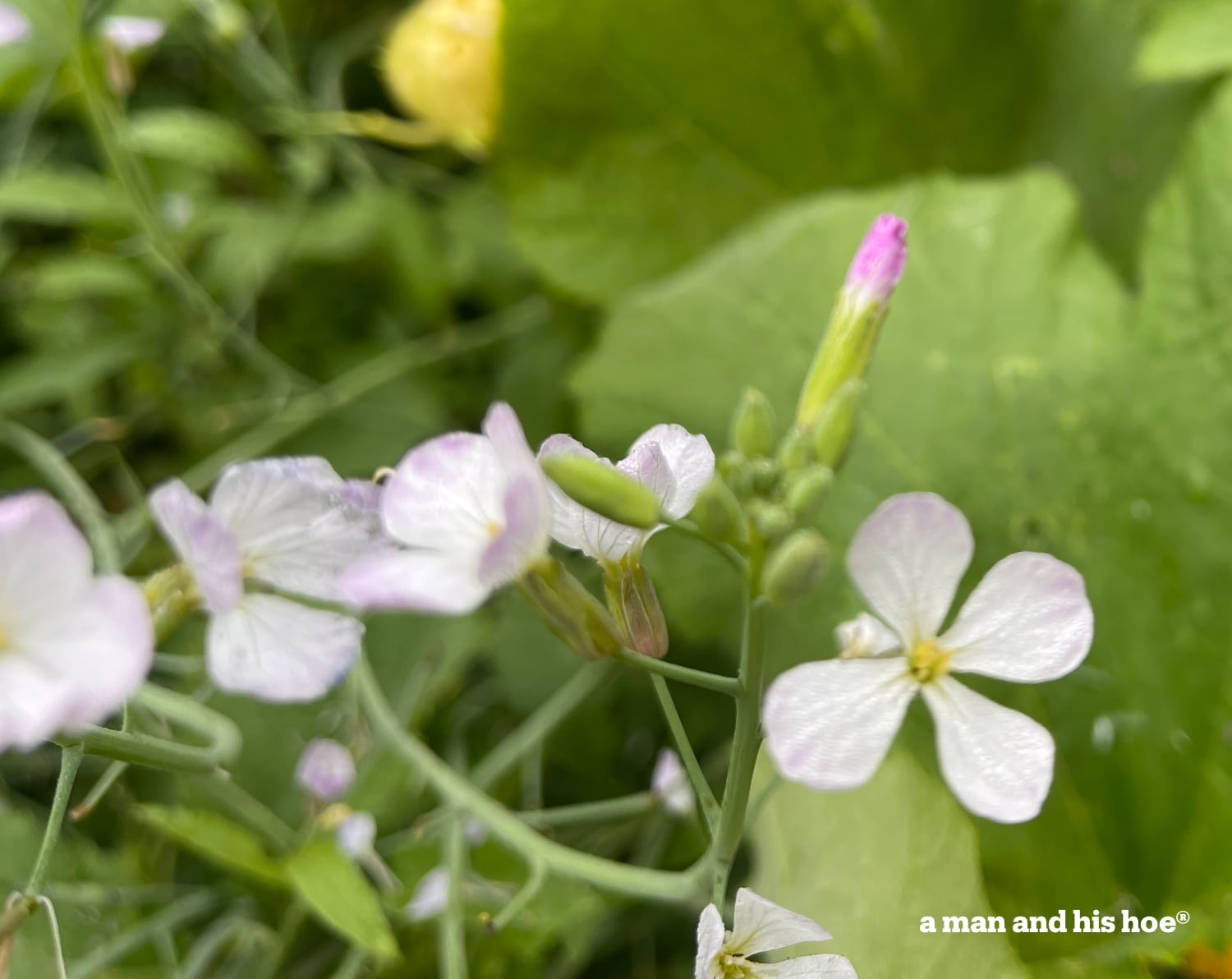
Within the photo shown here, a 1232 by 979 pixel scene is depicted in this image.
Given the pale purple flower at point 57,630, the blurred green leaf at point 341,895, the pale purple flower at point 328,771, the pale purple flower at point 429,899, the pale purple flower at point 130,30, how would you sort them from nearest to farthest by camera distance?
1. the pale purple flower at point 57,630
2. the blurred green leaf at point 341,895
3. the pale purple flower at point 429,899
4. the pale purple flower at point 328,771
5. the pale purple flower at point 130,30

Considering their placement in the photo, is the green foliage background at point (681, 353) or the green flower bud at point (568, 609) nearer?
the green flower bud at point (568, 609)

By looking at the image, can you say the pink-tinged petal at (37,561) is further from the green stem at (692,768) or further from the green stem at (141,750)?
the green stem at (692,768)

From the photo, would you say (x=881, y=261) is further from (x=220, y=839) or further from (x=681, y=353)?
(x=220, y=839)

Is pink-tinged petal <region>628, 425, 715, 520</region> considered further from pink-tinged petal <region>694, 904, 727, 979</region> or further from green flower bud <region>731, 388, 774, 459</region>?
pink-tinged petal <region>694, 904, 727, 979</region>

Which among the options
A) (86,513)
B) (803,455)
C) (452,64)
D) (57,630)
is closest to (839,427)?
(803,455)

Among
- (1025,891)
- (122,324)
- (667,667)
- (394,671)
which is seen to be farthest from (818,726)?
(122,324)

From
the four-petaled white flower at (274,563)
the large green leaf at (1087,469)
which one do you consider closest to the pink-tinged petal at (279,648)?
the four-petaled white flower at (274,563)

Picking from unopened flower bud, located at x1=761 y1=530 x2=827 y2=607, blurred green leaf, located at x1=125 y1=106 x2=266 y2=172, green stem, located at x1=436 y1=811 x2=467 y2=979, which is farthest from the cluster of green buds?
blurred green leaf, located at x1=125 y1=106 x2=266 y2=172
